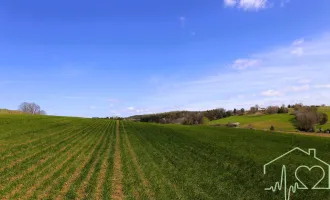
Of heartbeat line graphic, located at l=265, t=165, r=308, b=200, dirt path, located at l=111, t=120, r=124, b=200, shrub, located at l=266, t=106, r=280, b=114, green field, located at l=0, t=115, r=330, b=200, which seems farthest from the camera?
shrub, located at l=266, t=106, r=280, b=114

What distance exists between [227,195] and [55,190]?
9.57 m

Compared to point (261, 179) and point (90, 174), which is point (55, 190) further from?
point (261, 179)

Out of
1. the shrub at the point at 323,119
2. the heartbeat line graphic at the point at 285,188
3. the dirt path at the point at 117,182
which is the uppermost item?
the shrub at the point at 323,119

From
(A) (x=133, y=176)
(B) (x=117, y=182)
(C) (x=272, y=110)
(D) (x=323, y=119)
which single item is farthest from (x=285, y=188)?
(C) (x=272, y=110)

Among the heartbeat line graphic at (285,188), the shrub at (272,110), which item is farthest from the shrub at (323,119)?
the heartbeat line graphic at (285,188)

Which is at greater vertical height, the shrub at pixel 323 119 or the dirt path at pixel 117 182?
the shrub at pixel 323 119

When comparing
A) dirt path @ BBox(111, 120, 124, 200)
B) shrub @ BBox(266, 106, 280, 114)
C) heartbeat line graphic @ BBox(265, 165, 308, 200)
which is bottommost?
heartbeat line graphic @ BBox(265, 165, 308, 200)

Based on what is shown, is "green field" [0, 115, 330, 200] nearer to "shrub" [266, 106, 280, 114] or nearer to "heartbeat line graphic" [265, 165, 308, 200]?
"heartbeat line graphic" [265, 165, 308, 200]

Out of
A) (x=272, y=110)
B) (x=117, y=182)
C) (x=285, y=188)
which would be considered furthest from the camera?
(x=272, y=110)

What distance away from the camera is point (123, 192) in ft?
53.6

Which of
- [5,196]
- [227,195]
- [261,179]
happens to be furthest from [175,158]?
[5,196]

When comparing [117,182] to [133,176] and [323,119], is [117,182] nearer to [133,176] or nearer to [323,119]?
[133,176]

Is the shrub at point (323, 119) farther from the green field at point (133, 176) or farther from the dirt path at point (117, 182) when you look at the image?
the dirt path at point (117, 182)

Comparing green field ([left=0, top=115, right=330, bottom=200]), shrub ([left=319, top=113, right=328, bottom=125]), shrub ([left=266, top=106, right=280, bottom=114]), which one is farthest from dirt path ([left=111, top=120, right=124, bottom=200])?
shrub ([left=266, top=106, right=280, bottom=114])
